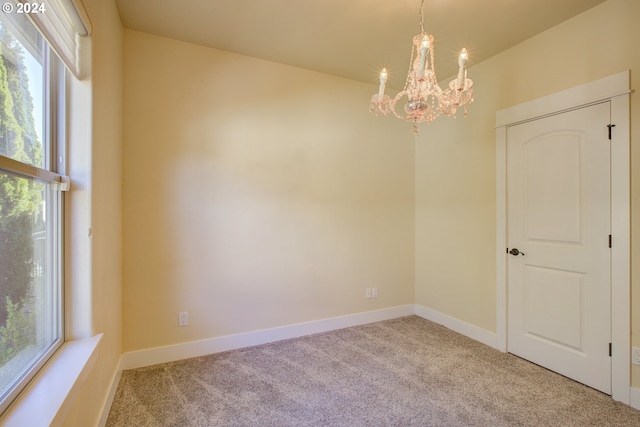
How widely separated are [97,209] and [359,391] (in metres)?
2.05

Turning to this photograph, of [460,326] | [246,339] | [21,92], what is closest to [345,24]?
[21,92]

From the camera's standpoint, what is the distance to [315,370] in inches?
94.0

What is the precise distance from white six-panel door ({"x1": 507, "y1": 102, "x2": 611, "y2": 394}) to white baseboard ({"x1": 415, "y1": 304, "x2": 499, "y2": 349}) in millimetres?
174

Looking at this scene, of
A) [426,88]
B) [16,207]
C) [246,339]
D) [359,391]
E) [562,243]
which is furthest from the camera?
[246,339]

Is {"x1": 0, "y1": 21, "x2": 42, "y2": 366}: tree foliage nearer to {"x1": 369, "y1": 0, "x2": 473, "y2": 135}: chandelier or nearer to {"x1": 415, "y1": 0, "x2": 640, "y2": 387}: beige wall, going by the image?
{"x1": 369, "y1": 0, "x2": 473, "y2": 135}: chandelier

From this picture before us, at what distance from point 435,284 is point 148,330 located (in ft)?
9.68

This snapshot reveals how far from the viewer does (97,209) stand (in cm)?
168

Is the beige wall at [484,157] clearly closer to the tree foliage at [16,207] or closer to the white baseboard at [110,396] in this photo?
the white baseboard at [110,396]

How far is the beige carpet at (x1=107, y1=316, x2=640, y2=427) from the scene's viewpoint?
1.83 metres

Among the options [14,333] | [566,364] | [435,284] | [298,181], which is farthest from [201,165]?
[566,364]

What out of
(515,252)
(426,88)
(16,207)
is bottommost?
(515,252)

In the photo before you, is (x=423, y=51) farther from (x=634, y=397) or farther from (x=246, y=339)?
(x=246, y=339)

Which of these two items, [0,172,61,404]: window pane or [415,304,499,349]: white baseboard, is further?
[415,304,499,349]: white baseboard

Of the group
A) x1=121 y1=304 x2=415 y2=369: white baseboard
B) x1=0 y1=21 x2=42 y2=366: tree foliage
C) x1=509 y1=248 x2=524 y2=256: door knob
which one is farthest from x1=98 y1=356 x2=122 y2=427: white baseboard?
x1=509 y1=248 x2=524 y2=256: door knob
